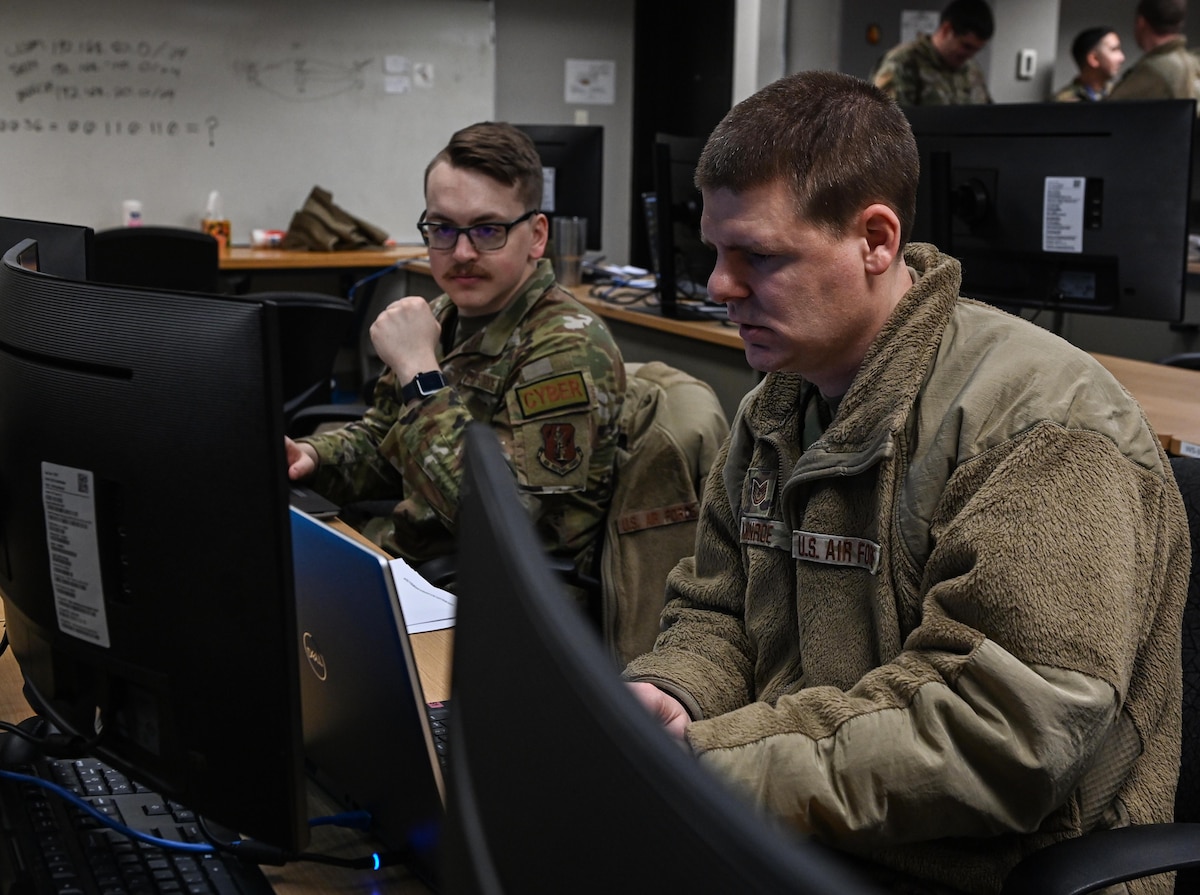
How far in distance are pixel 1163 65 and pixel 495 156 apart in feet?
15.1

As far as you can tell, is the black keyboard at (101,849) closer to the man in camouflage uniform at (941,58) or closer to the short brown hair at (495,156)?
the short brown hair at (495,156)

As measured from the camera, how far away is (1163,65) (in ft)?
18.6

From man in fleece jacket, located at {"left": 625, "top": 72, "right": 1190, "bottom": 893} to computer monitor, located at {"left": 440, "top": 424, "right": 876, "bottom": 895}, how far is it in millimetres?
474

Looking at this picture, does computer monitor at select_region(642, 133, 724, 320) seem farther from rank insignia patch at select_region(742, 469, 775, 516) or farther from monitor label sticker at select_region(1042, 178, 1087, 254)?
rank insignia patch at select_region(742, 469, 775, 516)

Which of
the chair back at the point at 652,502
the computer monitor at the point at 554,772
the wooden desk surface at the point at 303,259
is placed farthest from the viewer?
the wooden desk surface at the point at 303,259

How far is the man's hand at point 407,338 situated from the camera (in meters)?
2.05

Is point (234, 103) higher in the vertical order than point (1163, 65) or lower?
lower

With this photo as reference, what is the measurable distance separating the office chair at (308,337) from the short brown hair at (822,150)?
1.76 meters

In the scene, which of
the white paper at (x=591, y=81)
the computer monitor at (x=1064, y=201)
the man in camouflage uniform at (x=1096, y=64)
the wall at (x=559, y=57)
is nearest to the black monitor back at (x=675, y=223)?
the computer monitor at (x=1064, y=201)

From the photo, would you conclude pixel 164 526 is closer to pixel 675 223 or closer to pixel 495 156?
pixel 495 156

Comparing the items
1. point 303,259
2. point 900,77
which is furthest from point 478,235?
point 900,77

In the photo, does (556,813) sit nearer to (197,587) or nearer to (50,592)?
(197,587)

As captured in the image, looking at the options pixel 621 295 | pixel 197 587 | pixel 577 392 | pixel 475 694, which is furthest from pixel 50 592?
pixel 621 295

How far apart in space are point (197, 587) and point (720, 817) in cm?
61
